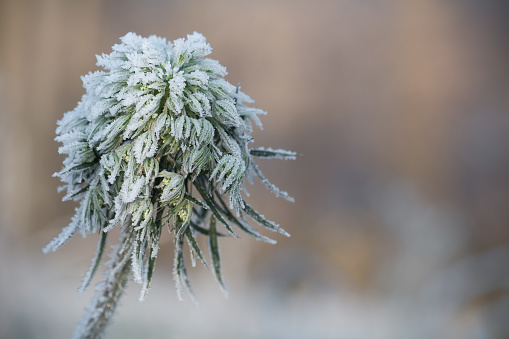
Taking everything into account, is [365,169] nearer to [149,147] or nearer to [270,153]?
[270,153]

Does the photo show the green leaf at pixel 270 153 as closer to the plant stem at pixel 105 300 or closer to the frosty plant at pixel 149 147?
the frosty plant at pixel 149 147

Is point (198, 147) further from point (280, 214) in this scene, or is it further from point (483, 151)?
point (483, 151)

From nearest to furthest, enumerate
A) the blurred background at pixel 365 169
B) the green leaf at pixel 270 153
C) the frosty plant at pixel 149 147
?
the frosty plant at pixel 149 147 < the green leaf at pixel 270 153 < the blurred background at pixel 365 169

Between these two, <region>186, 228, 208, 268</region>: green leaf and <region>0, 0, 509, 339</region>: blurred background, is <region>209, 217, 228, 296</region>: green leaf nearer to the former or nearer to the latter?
<region>186, 228, 208, 268</region>: green leaf

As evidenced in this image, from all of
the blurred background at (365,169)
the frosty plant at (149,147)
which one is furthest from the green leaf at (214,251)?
the blurred background at (365,169)

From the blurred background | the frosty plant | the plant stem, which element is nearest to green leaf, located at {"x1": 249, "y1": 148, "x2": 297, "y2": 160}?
the frosty plant

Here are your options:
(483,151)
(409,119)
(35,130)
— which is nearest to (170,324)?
(35,130)
